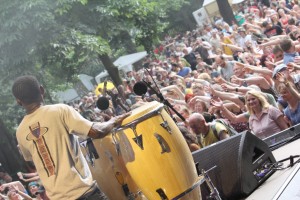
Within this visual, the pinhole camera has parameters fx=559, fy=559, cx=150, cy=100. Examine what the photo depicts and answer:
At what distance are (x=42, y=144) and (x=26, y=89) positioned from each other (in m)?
0.45

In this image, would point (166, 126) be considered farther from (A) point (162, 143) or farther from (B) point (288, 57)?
(B) point (288, 57)

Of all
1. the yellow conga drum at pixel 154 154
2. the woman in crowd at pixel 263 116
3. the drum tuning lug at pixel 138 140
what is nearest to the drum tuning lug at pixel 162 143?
the yellow conga drum at pixel 154 154

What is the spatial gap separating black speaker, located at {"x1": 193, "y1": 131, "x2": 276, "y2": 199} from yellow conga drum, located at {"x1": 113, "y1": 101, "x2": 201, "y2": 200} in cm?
43

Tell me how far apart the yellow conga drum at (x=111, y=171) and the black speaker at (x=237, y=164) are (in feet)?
2.16

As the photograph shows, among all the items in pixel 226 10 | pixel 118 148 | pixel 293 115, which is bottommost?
pixel 293 115

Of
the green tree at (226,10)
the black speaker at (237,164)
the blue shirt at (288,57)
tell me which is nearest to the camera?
the black speaker at (237,164)

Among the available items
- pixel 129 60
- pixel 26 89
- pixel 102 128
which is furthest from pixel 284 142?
pixel 129 60

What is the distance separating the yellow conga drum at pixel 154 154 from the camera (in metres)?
4.61

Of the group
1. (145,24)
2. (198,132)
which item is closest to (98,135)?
(198,132)

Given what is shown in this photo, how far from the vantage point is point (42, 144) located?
443 cm

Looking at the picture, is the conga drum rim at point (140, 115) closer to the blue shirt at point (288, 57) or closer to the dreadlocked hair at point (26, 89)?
the dreadlocked hair at point (26, 89)

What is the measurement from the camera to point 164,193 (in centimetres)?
468

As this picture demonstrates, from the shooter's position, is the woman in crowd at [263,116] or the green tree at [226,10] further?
the green tree at [226,10]

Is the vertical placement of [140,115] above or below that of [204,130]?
above
